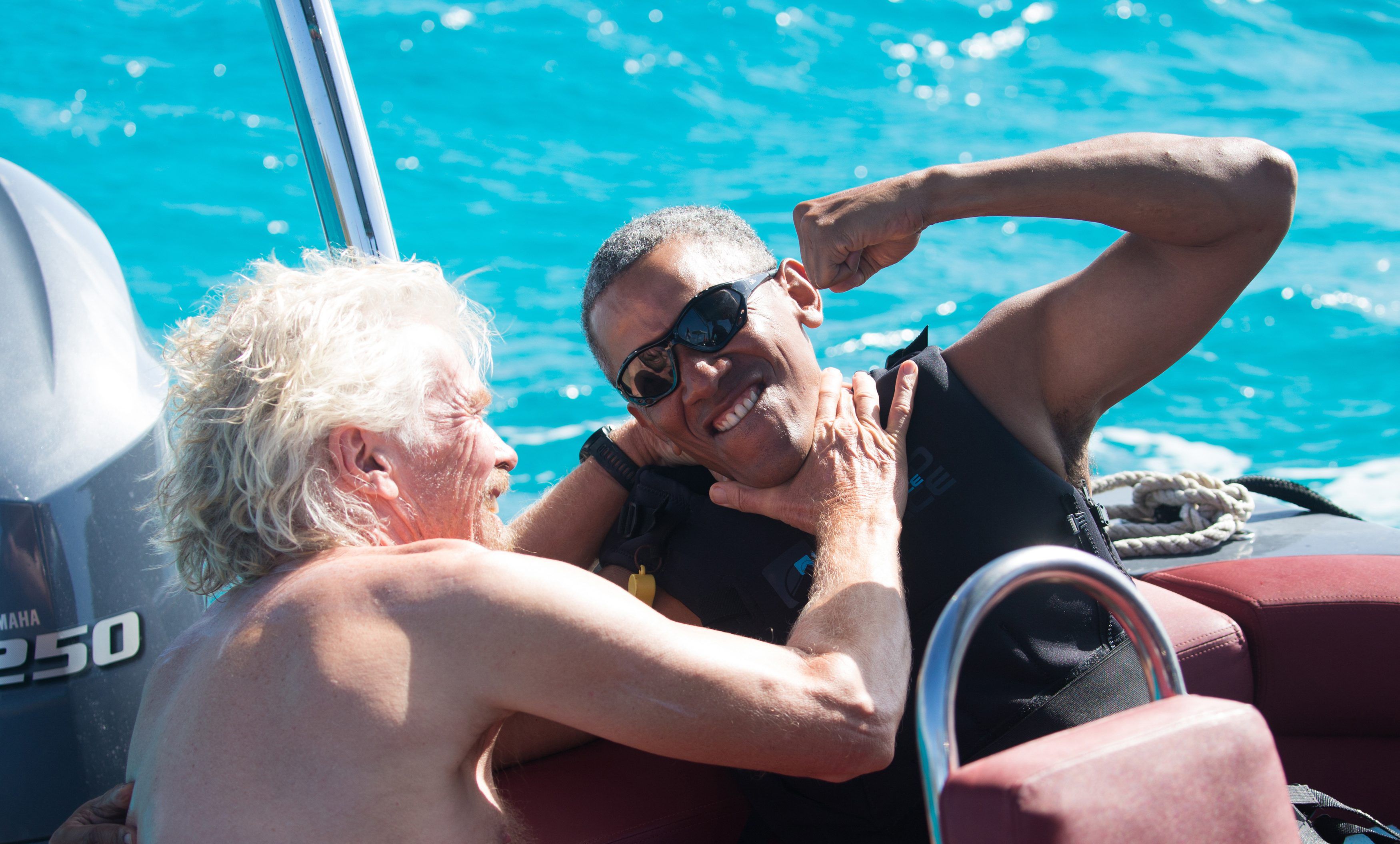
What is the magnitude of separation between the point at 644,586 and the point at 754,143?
24.1ft

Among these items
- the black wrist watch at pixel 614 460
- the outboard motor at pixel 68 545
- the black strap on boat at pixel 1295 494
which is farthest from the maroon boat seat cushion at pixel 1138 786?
the black strap on boat at pixel 1295 494

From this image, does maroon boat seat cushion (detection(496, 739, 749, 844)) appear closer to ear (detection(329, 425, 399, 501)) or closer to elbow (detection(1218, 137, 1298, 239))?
ear (detection(329, 425, 399, 501))

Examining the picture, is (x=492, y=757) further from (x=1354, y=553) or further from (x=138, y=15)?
(x=138, y=15)

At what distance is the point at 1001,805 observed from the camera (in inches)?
40.4

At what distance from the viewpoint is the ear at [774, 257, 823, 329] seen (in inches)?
99.0

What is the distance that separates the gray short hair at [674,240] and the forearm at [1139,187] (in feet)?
1.64

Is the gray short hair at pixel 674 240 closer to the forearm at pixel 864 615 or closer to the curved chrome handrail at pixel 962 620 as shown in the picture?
the forearm at pixel 864 615

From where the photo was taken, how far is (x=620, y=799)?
6.95ft

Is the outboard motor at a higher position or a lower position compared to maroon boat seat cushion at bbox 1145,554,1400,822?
higher

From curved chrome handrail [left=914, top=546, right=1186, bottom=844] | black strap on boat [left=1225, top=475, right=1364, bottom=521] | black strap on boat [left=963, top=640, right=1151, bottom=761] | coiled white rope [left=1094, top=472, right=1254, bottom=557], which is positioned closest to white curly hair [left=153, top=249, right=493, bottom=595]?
curved chrome handrail [left=914, top=546, right=1186, bottom=844]

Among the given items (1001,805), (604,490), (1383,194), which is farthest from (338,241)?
(1383,194)

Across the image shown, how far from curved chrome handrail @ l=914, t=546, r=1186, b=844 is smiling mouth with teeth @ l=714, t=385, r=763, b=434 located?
3.66 feet

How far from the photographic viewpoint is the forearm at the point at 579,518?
262cm

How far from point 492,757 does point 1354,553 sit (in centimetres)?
247
